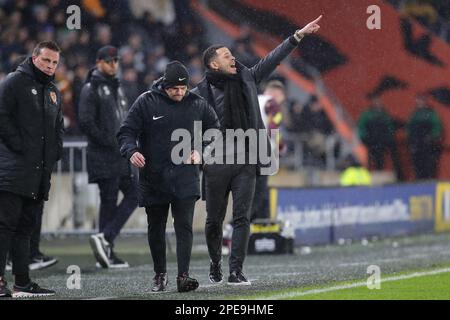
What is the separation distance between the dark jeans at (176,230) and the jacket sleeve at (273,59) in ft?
4.97

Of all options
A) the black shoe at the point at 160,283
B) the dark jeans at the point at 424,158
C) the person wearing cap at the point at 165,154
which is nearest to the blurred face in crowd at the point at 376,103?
the dark jeans at the point at 424,158

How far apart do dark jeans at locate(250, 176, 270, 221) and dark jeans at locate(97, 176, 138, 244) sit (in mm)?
1604

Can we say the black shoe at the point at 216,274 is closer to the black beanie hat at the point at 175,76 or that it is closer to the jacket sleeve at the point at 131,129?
the jacket sleeve at the point at 131,129

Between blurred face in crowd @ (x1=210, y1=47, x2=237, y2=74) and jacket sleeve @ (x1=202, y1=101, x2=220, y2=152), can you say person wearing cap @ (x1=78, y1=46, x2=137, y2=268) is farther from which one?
jacket sleeve @ (x1=202, y1=101, x2=220, y2=152)

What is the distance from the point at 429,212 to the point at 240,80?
1039 cm

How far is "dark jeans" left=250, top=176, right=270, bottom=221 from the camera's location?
16781mm

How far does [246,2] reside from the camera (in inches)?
1008

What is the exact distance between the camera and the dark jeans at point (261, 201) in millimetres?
16781

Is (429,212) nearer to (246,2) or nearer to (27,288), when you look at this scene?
(246,2)

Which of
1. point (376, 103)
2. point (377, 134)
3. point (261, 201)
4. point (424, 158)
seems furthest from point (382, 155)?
point (261, 201)

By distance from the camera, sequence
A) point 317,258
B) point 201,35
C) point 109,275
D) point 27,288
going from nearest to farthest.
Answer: point 27,288 → point 109,275 → point 317,258 → point 201,35

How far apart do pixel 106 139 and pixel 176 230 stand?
3.63 meters
